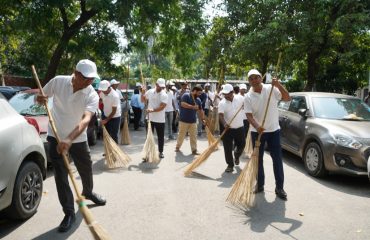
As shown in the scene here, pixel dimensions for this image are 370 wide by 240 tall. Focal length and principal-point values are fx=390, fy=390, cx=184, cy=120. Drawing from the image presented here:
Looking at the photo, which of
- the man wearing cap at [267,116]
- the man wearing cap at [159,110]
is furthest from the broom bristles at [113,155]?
the man wearing cap at [267,116]

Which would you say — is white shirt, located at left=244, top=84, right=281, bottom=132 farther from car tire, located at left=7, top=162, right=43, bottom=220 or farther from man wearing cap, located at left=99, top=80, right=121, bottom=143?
man wearing cap, located at left=99, top=80, right=121, bottom=143

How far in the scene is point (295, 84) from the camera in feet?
73.6

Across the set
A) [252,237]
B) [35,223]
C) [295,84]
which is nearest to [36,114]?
[35,223]

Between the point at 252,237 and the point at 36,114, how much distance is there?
5211mm

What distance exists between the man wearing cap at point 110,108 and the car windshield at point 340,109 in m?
4.11

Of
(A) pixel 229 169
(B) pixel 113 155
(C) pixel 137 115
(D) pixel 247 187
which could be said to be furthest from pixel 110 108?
(C) pixel 137 115

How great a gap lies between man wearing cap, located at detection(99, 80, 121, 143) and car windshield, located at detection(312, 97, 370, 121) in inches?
162

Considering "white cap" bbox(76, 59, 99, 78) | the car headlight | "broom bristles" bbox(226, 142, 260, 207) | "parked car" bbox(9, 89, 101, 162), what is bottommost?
"broom bristles" bbox(226, 142, 260, 207)

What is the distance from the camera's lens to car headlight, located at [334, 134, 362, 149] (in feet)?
20.7

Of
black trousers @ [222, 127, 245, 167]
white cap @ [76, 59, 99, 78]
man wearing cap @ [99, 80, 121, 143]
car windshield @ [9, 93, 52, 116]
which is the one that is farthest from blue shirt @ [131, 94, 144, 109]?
white cap @ [76, 59, 99, 78]

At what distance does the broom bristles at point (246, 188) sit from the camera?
5.30 meters

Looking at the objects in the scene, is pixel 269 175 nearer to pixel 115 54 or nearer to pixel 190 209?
pixel 190 209

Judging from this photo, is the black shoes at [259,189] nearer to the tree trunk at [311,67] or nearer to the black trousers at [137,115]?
the black trousers at [137,115]

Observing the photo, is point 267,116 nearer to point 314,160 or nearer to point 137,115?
point 314,160
